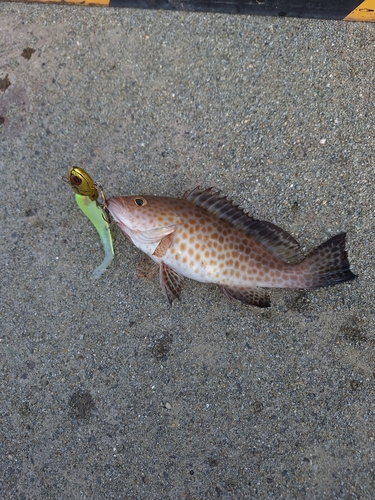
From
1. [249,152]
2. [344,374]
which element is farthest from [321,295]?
[249,152]

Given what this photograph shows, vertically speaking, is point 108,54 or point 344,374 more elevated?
point 108,54

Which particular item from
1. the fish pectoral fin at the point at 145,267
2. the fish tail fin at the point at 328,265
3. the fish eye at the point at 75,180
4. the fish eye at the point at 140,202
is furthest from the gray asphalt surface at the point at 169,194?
the fish eye at the point at 75,180

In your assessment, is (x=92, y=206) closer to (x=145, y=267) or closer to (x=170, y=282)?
(x=145, y=267)

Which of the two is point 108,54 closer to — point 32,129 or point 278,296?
point 32,129

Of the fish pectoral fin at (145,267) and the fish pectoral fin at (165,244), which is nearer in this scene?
the fish pectoral fin at (165,244)

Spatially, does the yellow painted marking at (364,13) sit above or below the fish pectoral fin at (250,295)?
above

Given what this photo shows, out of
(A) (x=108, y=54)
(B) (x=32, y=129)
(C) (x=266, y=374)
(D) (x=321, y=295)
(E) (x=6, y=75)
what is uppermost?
(E) (x=6, y=75)

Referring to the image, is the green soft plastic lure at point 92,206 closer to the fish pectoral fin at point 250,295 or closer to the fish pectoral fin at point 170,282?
the fish pectoral fin at point 170,282

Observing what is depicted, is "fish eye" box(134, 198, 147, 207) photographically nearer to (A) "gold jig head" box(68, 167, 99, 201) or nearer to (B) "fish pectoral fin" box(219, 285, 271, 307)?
(A) "gold jig head" box(68, 167, 99, 201)
